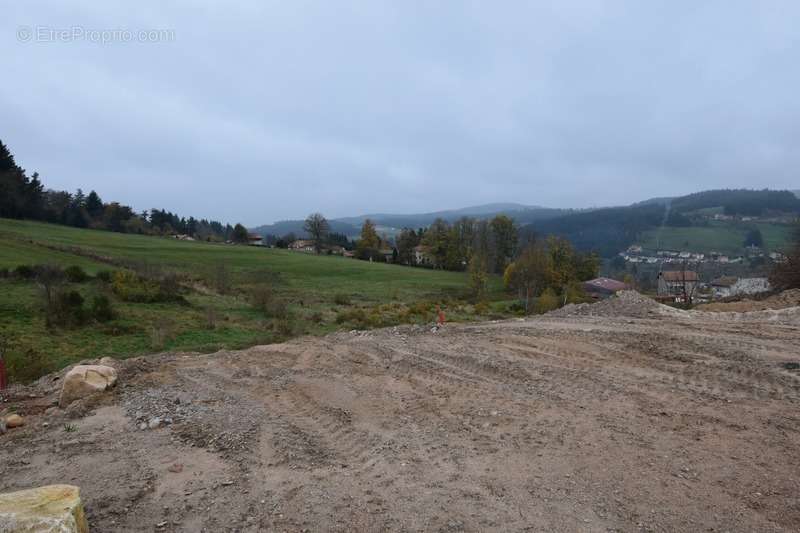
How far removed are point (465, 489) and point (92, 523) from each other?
3.52 m

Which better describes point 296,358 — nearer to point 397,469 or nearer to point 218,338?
point 397,469

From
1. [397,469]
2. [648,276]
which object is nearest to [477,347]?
[397,469]

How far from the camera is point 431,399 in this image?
7.61 m

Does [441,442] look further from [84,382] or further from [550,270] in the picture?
Result: [550,270]

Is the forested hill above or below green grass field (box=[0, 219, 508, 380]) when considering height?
above

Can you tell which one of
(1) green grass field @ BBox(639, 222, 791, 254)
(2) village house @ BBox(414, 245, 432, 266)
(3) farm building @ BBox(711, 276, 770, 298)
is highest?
(1) green grass field @ BBox(639, 222, 791, 254)

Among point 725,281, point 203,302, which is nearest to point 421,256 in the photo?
point 725,281

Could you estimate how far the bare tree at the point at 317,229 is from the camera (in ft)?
244

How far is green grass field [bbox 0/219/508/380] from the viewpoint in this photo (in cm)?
1625

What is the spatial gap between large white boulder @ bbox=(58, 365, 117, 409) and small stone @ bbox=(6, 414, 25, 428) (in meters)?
0.62

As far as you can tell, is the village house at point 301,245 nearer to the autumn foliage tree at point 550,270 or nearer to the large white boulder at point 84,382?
the autumn foliage tree at point 550,270

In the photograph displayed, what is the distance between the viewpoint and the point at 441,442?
19.7ft

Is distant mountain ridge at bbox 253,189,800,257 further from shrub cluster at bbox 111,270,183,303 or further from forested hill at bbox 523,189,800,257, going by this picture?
shrub cluster at bbox 111,270,183,303

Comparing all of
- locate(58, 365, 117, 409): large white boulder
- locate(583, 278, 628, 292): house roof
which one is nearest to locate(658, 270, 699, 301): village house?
locate(583, 278, 628, 292): house roof
